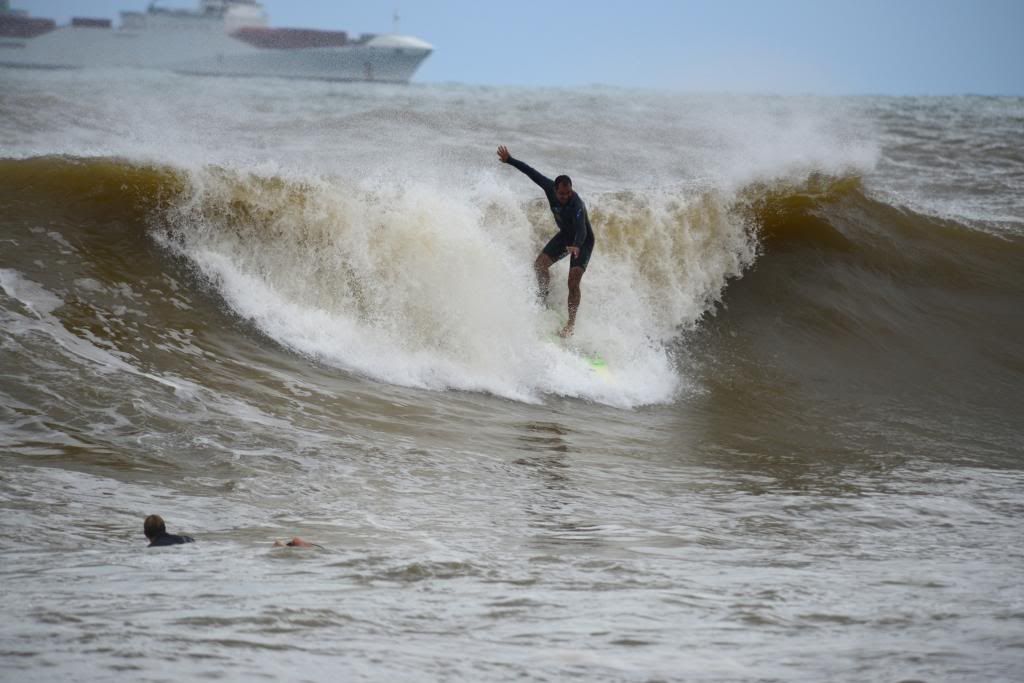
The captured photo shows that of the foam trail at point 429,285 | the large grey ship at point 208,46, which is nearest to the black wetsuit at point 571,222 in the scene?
the foam trail at point 429,285

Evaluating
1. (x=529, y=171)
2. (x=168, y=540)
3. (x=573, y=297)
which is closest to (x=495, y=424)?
(x=573, y=297)

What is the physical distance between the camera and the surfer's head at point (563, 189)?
31.7ft

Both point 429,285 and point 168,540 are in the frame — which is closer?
point 168,540

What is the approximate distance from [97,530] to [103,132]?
50.2ft

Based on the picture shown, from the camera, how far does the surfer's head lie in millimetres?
9656

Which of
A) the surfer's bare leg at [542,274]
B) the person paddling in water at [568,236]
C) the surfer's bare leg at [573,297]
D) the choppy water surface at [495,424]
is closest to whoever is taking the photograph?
the choppy water surface at [495,424]

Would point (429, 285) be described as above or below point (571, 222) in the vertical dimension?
below

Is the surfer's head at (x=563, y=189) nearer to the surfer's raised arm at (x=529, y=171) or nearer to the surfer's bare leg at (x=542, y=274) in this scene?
the surfer's raised arm at (x=529, y=171)

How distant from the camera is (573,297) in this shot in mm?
10211

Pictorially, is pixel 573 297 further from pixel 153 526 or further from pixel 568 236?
pixel 153 526

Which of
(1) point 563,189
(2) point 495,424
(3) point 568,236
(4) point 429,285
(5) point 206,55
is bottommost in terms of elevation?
(2) point 495,424

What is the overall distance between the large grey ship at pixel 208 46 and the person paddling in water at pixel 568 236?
72.3m

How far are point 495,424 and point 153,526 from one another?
3601 millimetres

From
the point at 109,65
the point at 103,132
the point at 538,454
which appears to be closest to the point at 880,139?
the point at 103,132
